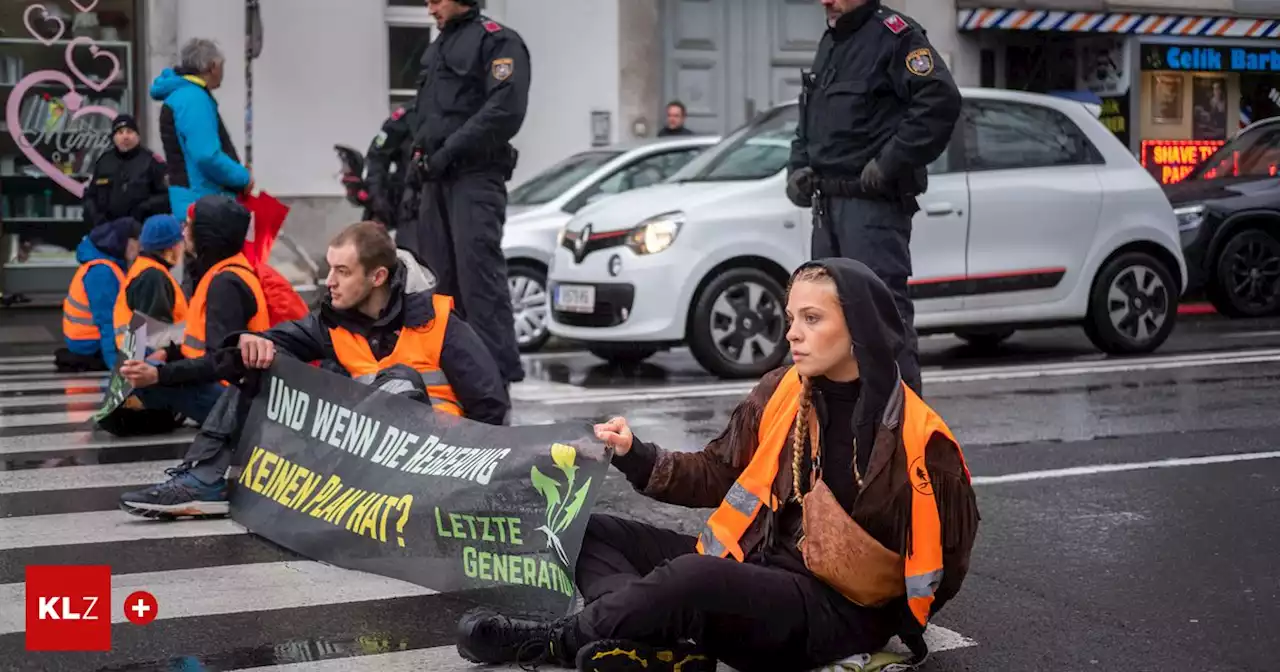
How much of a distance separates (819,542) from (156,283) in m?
5.04

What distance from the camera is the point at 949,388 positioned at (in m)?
9.80

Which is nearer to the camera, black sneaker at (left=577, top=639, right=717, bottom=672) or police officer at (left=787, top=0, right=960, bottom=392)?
black sneaker at (left=577, top=639, right=717, bottom=672)

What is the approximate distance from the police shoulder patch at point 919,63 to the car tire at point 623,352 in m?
3.54

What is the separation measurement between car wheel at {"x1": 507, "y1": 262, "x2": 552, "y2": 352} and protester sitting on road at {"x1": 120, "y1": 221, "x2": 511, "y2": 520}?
6.02 meters

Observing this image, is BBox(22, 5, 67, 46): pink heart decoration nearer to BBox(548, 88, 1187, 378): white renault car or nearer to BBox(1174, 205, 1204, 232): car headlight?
BBox(548, 88, 1187, 378): white renault car

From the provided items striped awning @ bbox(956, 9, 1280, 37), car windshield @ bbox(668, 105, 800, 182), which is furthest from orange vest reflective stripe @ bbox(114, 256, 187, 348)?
striped awning @ bbox(956, 9, 1280, 37)

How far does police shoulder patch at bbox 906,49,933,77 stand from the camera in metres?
7.39

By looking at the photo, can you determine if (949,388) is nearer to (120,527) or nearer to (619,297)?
(619,297)

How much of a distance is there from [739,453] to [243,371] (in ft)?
7.50

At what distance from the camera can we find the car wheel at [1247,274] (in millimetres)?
14250

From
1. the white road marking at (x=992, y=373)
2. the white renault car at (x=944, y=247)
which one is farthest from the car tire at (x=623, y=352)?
the white road marking at (x=992, y=373)

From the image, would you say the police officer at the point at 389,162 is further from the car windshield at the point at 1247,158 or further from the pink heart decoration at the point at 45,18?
the car windshield at the point at 1247,158

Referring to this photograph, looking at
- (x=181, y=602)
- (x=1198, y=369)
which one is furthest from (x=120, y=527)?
(x=1198, y=369)

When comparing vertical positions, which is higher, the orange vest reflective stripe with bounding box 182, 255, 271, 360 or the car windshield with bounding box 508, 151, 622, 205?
the car windshield with bounding box 508, 151, 622, 205
